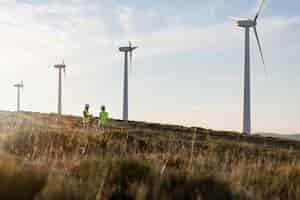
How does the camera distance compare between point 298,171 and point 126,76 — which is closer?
point 298,171

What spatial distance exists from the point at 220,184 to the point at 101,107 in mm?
26458

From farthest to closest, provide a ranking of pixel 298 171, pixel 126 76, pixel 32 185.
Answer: pixel 126 76
pixel 298 171
pixel 32 185

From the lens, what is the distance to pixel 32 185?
7.07 metres

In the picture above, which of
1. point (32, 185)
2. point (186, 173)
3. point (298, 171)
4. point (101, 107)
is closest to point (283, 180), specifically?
point (298, 171)

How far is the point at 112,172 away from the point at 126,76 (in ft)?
200

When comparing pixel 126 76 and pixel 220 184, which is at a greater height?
pixel 126 76

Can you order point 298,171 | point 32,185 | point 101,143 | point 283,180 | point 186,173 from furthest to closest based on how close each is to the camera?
point 101,143 → point 298,171 → point 283,180 → point 186,173 → point 32,185

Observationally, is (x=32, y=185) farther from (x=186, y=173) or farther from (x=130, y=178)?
(x=186, y=173)

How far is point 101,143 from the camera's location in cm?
2161

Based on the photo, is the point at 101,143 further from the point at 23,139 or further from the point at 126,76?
the point at 126,76

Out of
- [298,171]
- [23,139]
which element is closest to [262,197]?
[298,171]

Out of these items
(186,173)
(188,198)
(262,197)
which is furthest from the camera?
(186,173)

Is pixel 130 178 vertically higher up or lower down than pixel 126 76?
lower down

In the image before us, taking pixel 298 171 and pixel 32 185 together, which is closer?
pixel 32 185
